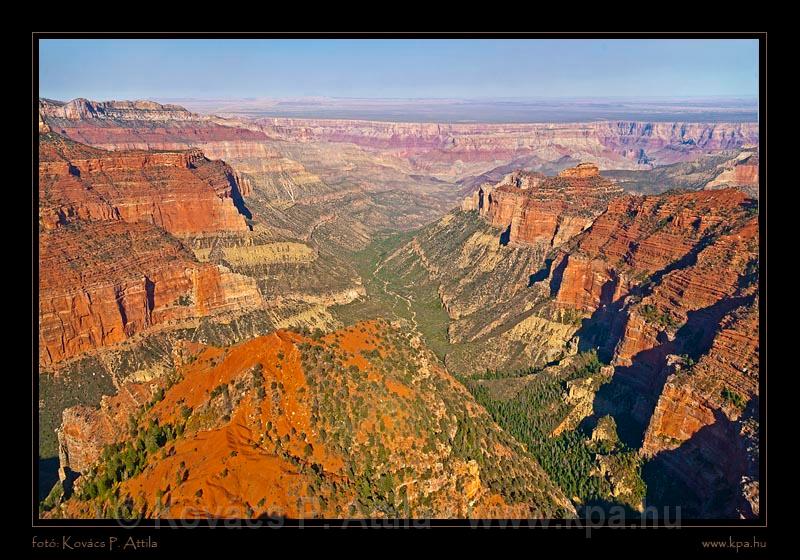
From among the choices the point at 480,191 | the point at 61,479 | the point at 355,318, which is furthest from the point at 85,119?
the point at 61,479

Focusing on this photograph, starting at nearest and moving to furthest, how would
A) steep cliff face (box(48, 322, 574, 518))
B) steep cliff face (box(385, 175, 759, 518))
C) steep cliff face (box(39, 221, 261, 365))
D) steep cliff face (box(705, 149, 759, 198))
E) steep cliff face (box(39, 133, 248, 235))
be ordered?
steep cliff face (box(48, 322, 574, 518)), steep cliff face (box(385, 175, 759, 518)), steep cliff face (box(39, 221, 261, 365)), steep cliff face (box(39, 133, 248, 235)), steep cliff face (box(705, 149, 759, 198))

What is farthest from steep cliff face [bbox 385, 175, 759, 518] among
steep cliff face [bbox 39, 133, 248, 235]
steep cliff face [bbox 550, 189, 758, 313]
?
steep cliff face [bbox 39, 133, 248, 235]

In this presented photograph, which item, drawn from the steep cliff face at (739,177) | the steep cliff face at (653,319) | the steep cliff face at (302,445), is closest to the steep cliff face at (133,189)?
the steep cliff face at (653,319)

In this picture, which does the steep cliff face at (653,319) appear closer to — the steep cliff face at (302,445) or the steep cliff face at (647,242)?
the steep cliff face at (647,242)

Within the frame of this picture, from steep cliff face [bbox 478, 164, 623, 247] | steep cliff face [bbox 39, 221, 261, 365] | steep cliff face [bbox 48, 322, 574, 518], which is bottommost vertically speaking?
steep cliff face [bbox 48, 322, 574, 518]

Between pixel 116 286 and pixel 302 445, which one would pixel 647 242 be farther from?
pixel 116 286

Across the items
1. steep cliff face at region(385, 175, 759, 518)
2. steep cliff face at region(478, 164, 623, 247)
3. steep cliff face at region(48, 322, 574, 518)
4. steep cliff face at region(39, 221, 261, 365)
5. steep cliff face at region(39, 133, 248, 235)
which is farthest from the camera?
steep cliff face at region(478, 164, 623, 247)

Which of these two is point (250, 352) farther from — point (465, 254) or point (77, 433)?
point (465, 254)

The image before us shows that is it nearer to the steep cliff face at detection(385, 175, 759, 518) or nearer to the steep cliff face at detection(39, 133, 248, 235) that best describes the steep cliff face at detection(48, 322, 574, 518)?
the steep cliff face at detection(385, 175, 759, 518)

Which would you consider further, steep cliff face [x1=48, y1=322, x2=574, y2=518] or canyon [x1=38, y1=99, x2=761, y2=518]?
canyon [x1=38, y1=99, x2=761, y2=518]
